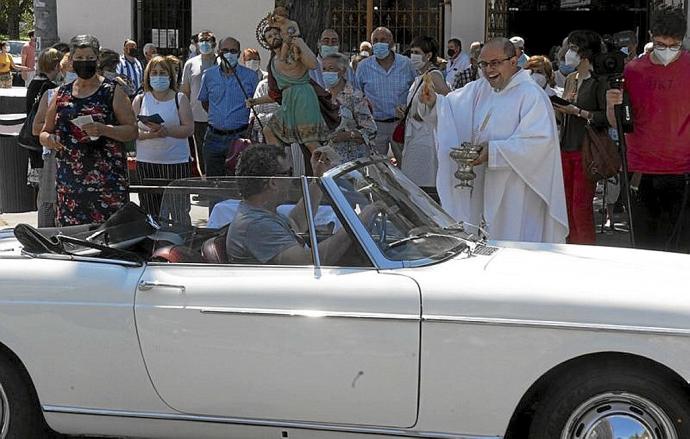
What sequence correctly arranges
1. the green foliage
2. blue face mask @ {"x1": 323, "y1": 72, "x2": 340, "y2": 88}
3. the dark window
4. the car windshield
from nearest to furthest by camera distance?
the car windshield
blue face mask @ {"x1": 323, "y1": 72, "x2": 340, "y2": 88}
the dark window
the green foliage

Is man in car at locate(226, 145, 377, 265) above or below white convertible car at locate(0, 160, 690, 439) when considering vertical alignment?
above

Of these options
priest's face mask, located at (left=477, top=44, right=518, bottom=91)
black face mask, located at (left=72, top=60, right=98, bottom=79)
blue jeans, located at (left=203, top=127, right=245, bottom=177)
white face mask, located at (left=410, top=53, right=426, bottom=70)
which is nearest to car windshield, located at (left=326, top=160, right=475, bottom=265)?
priest's face mask, located at (left=477, top=44, right=518, bottom=91)

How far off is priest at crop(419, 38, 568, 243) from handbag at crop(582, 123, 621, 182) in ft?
4.93

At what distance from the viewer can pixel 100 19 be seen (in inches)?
740

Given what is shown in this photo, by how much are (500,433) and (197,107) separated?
7.85m

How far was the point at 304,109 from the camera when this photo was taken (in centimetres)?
729

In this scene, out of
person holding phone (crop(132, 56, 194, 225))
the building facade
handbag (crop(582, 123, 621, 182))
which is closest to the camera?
handbag (crop(582, 123, 621, 182))

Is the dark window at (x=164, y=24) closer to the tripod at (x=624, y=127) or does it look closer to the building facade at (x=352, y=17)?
the building facade at (x=352, y=17)

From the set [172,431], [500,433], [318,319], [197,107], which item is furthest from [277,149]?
[197,107]

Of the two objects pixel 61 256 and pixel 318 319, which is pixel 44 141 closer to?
pixel 61 256

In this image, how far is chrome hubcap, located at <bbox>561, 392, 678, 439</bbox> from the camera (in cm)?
373

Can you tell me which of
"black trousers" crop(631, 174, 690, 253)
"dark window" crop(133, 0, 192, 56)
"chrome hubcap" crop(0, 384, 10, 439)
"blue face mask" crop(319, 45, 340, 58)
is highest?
"dark window" crop(133, 0, 192, 56)

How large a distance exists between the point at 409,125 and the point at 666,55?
111 inches

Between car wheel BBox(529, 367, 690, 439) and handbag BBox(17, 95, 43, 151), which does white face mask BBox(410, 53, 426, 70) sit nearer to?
handbag BBox(17, 95, 43, 151)
